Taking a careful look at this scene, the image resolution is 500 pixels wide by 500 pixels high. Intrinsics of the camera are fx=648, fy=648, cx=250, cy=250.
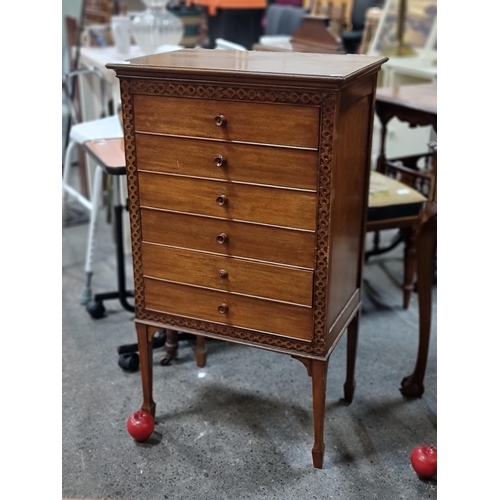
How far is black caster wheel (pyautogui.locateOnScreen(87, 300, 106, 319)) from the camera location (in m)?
2.41

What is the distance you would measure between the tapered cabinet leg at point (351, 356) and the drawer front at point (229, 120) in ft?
2.16

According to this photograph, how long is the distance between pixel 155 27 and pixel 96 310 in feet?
4.35

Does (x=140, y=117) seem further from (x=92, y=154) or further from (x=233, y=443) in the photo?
(x=233, y=443)

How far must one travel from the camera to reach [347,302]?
5.49ft

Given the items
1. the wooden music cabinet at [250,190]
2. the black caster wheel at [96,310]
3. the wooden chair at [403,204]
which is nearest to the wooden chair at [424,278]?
the wooden chair at [403,204]

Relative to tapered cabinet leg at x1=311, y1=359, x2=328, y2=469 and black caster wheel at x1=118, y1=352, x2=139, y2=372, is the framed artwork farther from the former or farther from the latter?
tapered cabinet leg at x1=311, y1=359, x2=328, y2=469

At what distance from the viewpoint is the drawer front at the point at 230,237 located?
1418mm

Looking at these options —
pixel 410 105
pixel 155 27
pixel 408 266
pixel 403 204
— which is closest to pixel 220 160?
pixel 403 204

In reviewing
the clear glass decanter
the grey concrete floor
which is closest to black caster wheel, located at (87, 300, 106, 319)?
the grey concrete floor

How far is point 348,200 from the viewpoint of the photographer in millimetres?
1527

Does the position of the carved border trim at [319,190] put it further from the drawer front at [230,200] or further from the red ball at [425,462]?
the red ball at [425,462]

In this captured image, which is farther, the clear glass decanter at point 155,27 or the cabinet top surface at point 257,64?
the clear glass decanter at point 155,27

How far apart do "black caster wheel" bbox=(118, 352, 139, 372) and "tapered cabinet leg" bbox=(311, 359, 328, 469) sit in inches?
27.2
